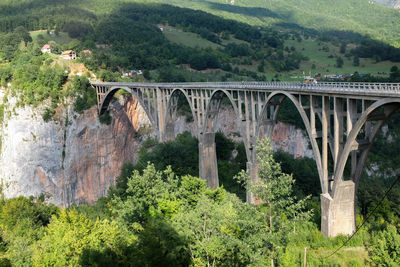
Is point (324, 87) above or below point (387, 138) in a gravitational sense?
above

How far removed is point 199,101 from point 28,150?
38.0m

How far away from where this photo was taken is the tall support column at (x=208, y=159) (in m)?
47.5

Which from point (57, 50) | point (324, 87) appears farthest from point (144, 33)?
point (324, 87)

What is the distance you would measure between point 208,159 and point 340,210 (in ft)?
71.9

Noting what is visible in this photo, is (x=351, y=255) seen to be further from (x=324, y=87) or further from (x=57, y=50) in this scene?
(x=57, y=50)

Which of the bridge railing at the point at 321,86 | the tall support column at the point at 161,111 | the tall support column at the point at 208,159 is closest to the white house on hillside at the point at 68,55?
the tall support column at the point at 161,111

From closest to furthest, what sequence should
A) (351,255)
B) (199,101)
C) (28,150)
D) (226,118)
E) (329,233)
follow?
1. (351,255)
2. (329,233)
3. (199,101)
4. (28,150)
5. (226,118)

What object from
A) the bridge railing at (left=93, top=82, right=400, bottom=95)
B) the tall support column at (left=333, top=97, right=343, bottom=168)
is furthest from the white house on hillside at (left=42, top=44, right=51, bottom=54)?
the tall support column at (left=333, top=97, right=343, bottom=168)

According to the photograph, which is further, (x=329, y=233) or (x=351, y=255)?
(x=329, y=233)

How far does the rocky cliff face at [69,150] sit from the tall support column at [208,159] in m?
32.2

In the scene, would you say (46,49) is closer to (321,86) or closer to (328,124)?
(321,86)

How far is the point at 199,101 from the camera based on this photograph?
47500 millimetres

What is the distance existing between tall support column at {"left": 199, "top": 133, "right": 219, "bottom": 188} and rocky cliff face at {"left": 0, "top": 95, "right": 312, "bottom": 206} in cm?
3220

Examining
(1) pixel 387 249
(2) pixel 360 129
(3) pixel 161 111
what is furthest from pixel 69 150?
(1) pixel 387 249
